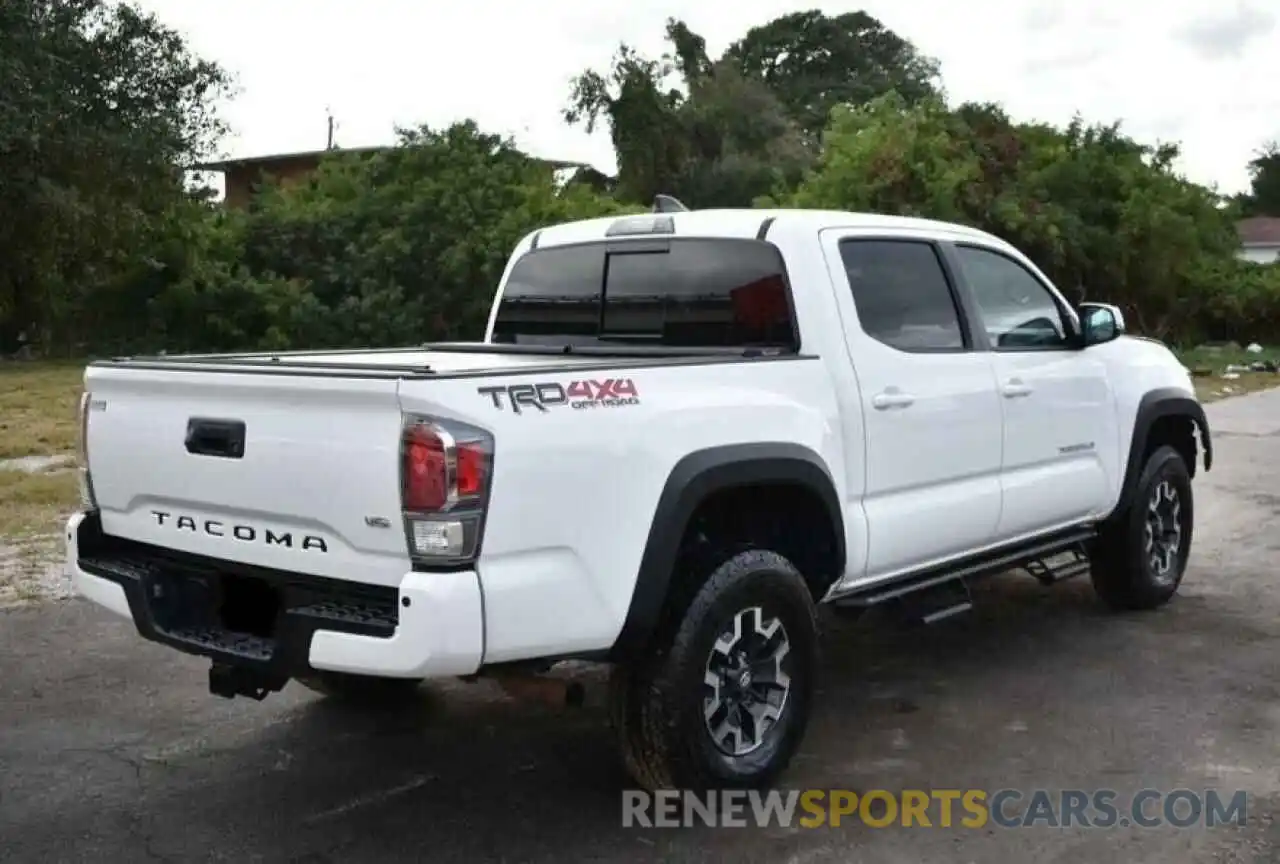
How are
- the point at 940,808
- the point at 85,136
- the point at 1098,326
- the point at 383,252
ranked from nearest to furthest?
the point at 940,808
the point at 1098,326
the point at 85,136
the point at 383,252

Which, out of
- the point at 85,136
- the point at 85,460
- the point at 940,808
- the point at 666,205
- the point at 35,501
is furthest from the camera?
the point at 85,136

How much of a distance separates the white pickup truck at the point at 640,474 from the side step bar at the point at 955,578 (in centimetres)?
2

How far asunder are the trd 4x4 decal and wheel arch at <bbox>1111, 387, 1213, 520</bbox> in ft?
11.2

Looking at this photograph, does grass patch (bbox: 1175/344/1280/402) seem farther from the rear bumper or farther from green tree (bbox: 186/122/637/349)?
the rear bumper

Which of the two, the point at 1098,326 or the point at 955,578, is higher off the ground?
the point at 1098,326

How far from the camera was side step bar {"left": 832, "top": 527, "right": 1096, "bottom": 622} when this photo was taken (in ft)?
16.3

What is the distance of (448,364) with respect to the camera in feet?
16.1

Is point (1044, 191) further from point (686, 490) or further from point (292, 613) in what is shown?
point (292, 613)

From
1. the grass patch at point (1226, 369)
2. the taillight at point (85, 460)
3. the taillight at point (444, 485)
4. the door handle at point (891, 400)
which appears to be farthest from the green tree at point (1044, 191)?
the taillight at point (444, 485)

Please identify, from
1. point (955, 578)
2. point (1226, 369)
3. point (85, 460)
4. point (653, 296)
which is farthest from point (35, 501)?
point (1226, 369)

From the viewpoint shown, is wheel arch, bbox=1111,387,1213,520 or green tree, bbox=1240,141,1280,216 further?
green tree, bbox=1240,141,1280,216

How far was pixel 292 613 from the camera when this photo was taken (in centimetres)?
374

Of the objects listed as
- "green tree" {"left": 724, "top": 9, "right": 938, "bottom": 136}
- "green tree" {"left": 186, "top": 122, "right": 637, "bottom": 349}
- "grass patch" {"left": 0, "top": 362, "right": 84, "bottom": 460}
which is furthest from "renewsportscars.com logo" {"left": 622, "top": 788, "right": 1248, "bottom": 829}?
"green tree" {"left": 724, "top": 9, "right": 938, "bottom": 136}

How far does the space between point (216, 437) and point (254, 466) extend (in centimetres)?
20
